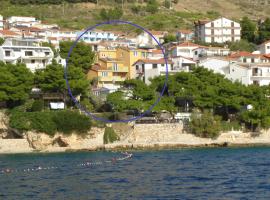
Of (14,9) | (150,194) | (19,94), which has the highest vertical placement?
(14,9)

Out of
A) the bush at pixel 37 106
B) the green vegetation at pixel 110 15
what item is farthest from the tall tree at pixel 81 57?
the green vegetation at pixel 110 15

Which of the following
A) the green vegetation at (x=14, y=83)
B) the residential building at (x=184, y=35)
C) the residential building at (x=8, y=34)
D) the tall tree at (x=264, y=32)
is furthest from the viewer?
the residential building at (x=184, y=35)

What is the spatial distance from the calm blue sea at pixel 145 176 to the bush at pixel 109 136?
5202 mm

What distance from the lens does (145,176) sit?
97.5ft

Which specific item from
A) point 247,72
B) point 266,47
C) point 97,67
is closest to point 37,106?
point 97,67

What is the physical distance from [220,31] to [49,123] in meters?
38.4

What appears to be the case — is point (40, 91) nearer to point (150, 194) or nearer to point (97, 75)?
point (97, 75)

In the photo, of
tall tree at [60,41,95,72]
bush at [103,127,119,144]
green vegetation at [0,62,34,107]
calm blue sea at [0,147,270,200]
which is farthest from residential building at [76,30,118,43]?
calm blue sea at [0,147,270,200]

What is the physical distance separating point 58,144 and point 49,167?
12.8 meters

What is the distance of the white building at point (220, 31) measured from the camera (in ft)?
260

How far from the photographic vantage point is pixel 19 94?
48.9 metres

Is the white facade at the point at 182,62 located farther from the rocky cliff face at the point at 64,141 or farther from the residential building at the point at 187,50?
the rocky cliff face at the point at 64,141

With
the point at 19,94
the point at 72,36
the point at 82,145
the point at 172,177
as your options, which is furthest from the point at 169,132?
the point at 72,36

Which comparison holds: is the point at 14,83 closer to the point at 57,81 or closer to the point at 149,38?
the point at 57,81
